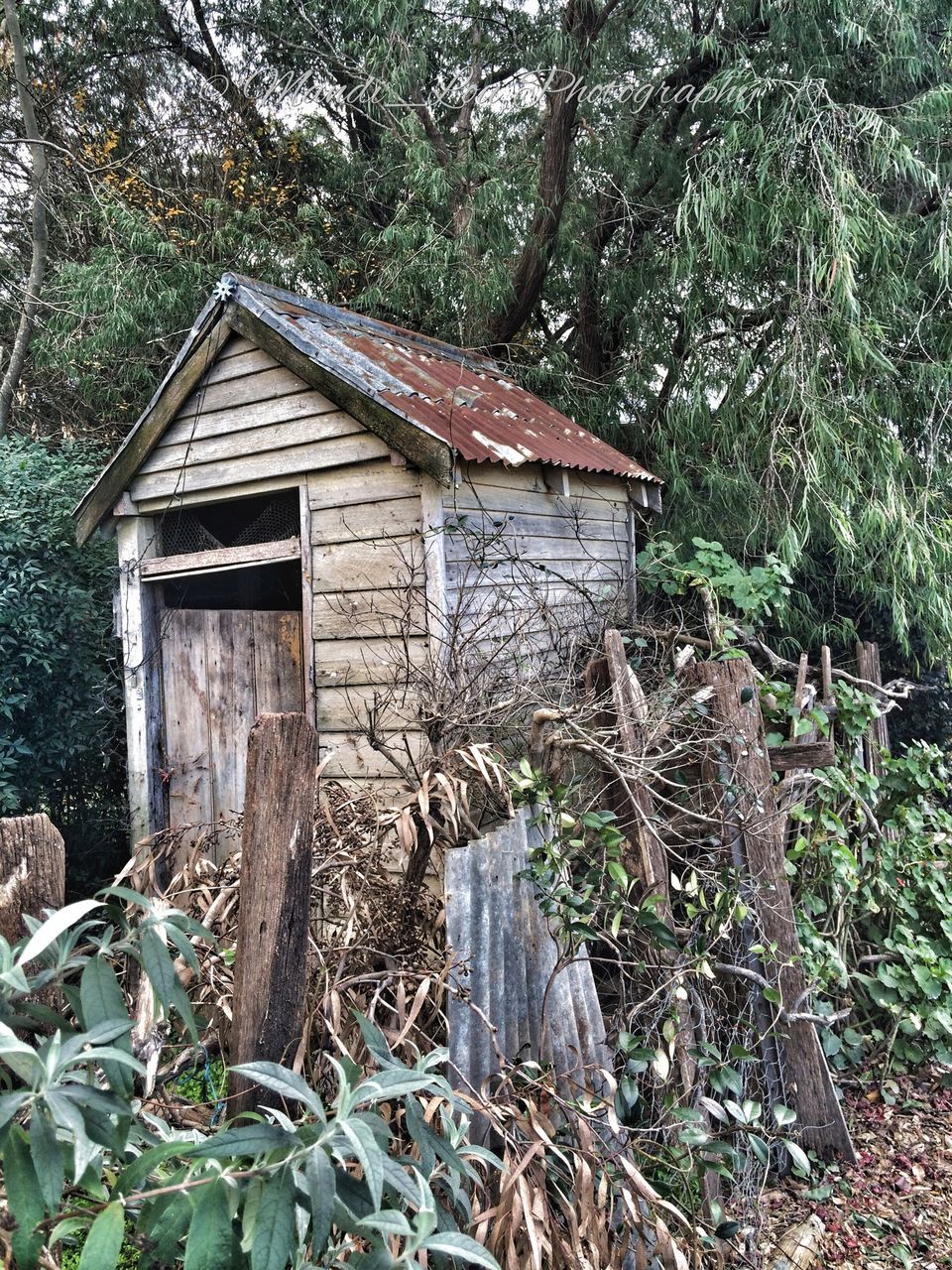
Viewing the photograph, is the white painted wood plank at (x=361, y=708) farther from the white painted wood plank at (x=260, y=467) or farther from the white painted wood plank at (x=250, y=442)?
the white painted wood plank at (x=250, y=442)

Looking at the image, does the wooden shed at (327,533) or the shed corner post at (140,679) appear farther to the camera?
the shed corner post at (140,679)

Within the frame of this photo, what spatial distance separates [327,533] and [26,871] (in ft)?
11.4

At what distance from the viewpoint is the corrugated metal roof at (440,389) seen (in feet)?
15.0

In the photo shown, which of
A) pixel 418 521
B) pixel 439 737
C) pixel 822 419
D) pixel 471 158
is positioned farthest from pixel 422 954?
pixel 471 158

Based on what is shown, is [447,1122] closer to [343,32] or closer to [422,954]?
[422,954]

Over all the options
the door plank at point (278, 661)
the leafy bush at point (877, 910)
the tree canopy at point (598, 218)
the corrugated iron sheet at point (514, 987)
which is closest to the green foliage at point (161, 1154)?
the corrugated iron sheet at point (514, 987)

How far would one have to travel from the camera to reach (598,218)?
27.9 feet

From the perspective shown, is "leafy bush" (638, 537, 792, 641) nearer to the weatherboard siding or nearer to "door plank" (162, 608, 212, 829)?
the weatherboard siding

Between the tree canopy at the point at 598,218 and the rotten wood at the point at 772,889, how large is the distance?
2272 millimetres

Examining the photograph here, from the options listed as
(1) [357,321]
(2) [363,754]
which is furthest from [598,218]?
(2) [363,754]

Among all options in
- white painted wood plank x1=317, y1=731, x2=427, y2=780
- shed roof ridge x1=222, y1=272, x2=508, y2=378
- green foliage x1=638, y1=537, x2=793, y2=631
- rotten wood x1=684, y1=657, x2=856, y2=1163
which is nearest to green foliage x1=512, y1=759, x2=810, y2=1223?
rotten wood x1=684, y1=657, x2=856, y2=1163

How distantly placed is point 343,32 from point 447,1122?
38.6 ft

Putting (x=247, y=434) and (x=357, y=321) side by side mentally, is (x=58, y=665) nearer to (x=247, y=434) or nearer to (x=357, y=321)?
(x=247, y=434)

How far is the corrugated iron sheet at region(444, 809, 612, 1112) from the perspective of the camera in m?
2.47
